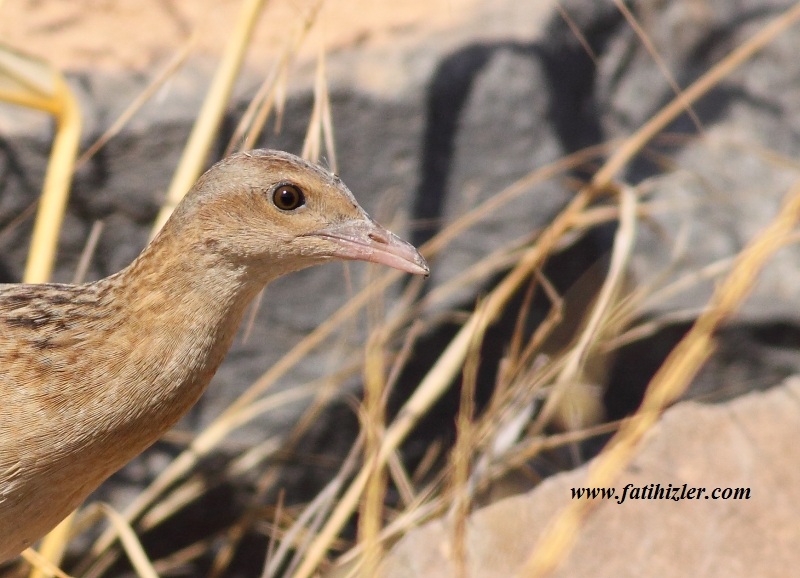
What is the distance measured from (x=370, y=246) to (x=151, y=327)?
0.42 metres

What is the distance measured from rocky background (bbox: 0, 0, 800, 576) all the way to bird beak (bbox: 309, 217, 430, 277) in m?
0.74

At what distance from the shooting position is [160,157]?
2932 millimetres

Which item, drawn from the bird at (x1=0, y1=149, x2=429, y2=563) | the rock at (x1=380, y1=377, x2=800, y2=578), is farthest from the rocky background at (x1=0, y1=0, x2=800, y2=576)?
the bird at (x1=0, y1=149, x2=429, y2=563)

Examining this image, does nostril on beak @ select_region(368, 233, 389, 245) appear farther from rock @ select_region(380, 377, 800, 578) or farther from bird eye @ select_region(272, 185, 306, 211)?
rock @ select_region(380, 377, 800, 578)

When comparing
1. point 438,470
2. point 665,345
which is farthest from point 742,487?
point 438,470

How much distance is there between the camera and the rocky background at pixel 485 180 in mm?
2820

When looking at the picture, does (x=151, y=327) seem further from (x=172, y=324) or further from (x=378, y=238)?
(x=378, y=238)

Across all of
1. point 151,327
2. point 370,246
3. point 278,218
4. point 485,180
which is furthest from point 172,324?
point 485,180

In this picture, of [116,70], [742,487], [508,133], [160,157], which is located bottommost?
[742,487]

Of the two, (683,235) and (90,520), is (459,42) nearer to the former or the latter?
(683,235)

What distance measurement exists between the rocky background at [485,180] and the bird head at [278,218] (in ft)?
2.39

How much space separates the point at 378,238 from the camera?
6.57 feet

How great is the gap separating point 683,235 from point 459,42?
860 mm

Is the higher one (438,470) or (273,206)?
(273,206)
